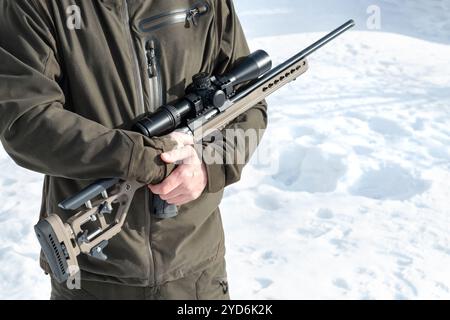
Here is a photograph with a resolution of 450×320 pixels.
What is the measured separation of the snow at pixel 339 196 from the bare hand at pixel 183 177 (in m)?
1.67

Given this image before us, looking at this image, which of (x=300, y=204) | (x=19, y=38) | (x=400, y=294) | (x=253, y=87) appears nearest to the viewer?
(x=19, y=38)

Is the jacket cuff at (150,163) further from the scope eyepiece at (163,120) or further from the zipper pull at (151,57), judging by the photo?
the zipper pull at (151,57)

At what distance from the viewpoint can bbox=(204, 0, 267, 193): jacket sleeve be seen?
6.58ft

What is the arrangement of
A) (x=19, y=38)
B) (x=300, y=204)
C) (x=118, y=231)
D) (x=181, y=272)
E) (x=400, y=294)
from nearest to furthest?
(x=19, y=38)
(x=118, y=231)
(x=181, y=272)
(x=400, y=294)
(x=300, y=204)

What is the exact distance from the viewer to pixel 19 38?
5.38ft

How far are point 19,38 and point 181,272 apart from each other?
1.02m

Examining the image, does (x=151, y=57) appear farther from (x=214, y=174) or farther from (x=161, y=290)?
(x=161, y=290)

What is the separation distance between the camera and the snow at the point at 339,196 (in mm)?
3541

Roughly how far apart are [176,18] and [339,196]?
2798mm

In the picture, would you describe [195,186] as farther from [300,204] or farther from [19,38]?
[300,204]

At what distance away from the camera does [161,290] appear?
6.75 feet
